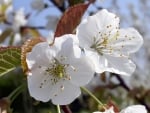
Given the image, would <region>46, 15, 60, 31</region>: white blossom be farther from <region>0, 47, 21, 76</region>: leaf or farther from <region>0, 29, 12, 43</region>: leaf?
<region>0, 47, 21, 76</region>: leaf

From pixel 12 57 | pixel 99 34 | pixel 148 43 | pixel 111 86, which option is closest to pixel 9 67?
pixel 12 57

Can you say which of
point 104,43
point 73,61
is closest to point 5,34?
point 104,43

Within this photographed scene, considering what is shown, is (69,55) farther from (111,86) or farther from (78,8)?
(111,86)

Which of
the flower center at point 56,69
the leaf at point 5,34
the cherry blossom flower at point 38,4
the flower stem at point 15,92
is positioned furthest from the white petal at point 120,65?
the cherry blossom flower at point 38,4

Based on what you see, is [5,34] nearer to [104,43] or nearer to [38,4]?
[38,4]

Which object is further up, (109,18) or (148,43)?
(109,18)

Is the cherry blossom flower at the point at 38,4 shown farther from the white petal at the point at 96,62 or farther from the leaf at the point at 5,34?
the white petal at the point at 96,62

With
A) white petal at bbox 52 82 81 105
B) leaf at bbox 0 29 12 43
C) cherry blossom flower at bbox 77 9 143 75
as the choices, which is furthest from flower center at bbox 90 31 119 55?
leaf at bbox 0 29 12 43
